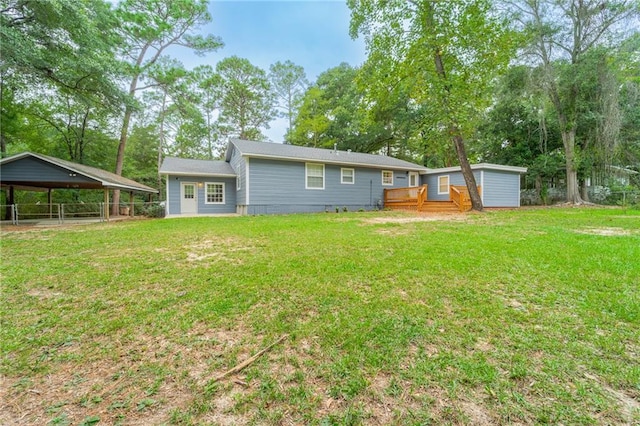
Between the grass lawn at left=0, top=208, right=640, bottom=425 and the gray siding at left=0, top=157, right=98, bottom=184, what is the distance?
876 centimetres

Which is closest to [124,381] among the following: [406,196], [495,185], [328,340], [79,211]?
[328,340]

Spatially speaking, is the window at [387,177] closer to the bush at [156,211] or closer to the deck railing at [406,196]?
the deck railing at [406,196]

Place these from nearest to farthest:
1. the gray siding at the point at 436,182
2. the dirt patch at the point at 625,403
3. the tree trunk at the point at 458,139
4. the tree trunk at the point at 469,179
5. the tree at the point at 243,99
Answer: the dirt patch at the point at 625,403 → the tree trunk at the point at 458,139 → the tree trunk at the point at 469,179 → the gray siding at the point at 436,182 → the tree at the point at 243,99

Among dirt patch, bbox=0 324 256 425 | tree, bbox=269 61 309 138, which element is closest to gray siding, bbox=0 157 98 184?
dirt patch, bbox=0 324 256 425

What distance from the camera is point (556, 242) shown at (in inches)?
190

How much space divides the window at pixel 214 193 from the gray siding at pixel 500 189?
45.5 ft

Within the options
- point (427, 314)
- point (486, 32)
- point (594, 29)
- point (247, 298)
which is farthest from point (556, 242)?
point (594, 29)

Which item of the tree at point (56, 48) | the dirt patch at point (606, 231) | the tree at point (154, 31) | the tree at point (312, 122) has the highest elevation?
the tree at point (154, 31)

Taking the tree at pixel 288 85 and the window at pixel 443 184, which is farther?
the tree at pixel 288 85

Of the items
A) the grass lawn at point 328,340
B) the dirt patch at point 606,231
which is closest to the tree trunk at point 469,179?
the dirt patch at point 606,231

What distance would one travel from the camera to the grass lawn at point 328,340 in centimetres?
145

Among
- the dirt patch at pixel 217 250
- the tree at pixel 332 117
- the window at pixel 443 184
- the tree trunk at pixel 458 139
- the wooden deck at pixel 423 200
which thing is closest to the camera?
the dirt patch at pixel 217 250

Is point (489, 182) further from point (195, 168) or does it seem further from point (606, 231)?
→ point (195, 168)

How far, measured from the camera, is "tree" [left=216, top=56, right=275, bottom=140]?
958 inches
